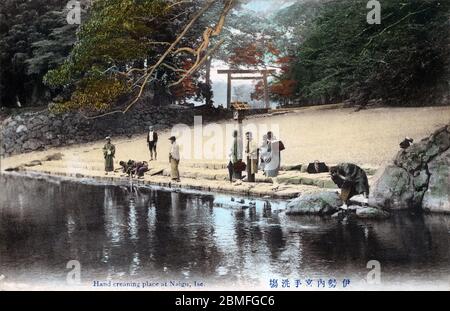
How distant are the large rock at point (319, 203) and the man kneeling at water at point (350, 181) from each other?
74 millimetres

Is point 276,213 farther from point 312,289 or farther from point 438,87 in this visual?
point 438,87

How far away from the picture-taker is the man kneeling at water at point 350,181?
5.13m

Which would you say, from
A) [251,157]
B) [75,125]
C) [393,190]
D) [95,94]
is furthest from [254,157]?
[75,125]

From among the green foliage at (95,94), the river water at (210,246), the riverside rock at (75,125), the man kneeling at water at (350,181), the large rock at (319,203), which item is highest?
the green foliage at (95,94)

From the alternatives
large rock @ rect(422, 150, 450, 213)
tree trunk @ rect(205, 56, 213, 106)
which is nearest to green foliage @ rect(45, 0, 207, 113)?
tree trunk @ rect(205, 56, 213, 106)

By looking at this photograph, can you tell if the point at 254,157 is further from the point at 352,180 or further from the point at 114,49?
the point at 114,49

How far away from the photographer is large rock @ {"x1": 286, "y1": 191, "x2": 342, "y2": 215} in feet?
16.8

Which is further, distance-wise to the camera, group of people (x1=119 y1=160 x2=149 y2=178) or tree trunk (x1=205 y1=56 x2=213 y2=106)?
group of people (x1=119 y1=160 x2=149 y2=178)

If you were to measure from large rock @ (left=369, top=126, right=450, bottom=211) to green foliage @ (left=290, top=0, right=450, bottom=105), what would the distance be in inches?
18.0

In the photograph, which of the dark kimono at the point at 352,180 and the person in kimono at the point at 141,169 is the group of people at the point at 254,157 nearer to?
the dark kimono at the point at 352,180

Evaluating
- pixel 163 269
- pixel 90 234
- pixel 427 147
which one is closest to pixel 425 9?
pixel 427 147

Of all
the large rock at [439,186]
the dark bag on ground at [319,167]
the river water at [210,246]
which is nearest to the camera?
the river water at [210,246]

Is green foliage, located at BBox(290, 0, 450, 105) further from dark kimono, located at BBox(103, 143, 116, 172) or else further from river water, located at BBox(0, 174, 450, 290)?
dark kimono, located at BBox(103, 143, 116, 172)

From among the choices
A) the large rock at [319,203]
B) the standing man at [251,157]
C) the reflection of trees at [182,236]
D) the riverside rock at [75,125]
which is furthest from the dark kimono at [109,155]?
the large rock at [319,203]
